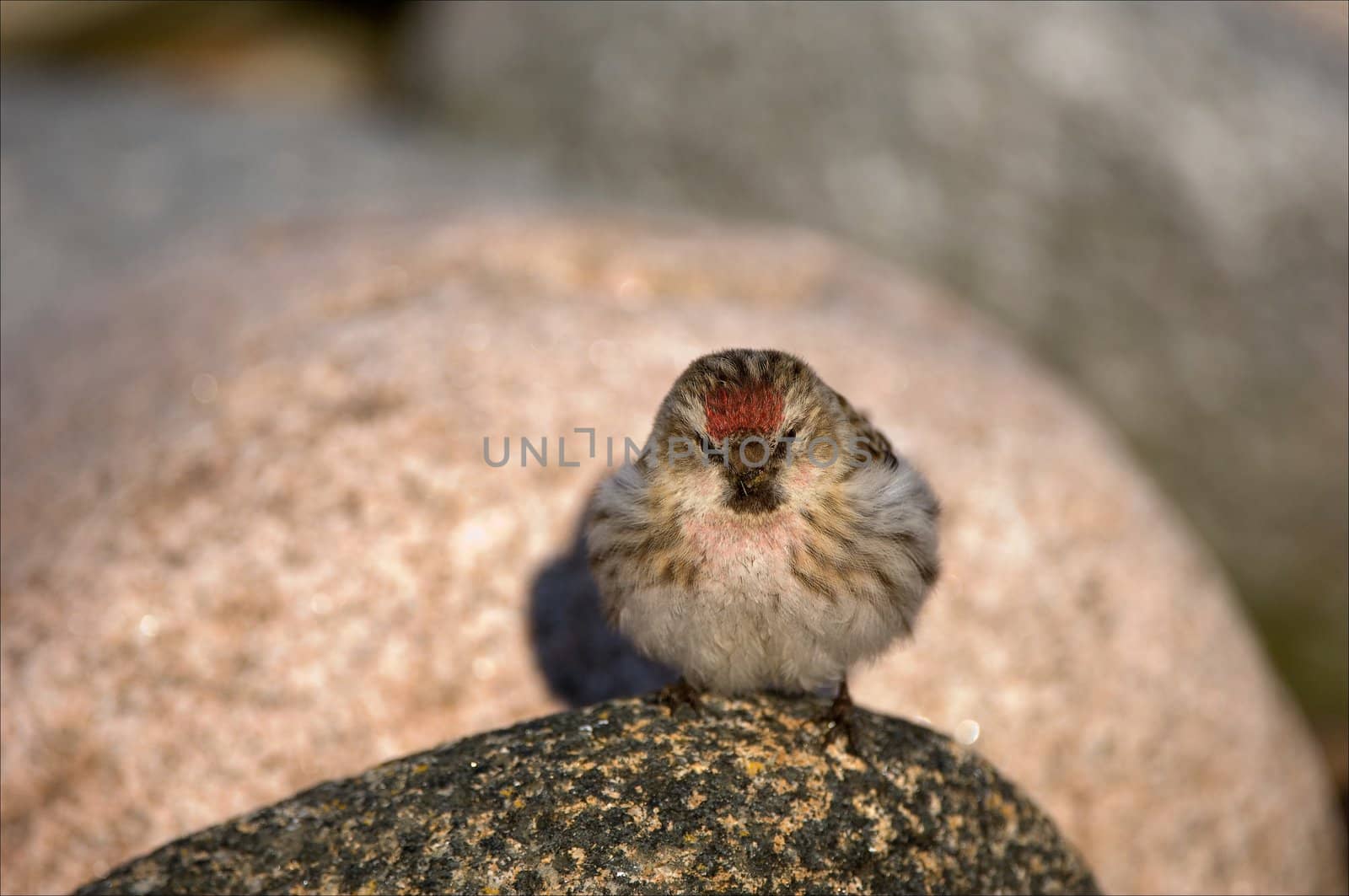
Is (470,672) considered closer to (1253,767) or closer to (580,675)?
(580,675)

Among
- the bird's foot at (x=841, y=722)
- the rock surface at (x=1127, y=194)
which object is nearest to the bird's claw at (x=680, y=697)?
the bird's foot at (x=841, y=722)

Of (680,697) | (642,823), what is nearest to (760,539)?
(680,697)

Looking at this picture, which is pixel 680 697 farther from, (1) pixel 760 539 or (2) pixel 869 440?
(2) pixel 869 440

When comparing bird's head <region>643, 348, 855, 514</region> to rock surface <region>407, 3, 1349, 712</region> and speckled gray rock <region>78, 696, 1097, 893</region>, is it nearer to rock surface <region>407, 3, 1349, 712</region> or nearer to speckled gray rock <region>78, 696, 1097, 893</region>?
speckled gray rock <region>78, 696, 1097, 893</region>

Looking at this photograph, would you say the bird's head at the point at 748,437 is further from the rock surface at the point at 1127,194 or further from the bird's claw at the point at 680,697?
the rock surface at the point at 1127,194

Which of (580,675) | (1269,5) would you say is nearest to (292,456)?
(580,675)

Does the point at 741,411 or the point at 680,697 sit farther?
the point at 680,697
